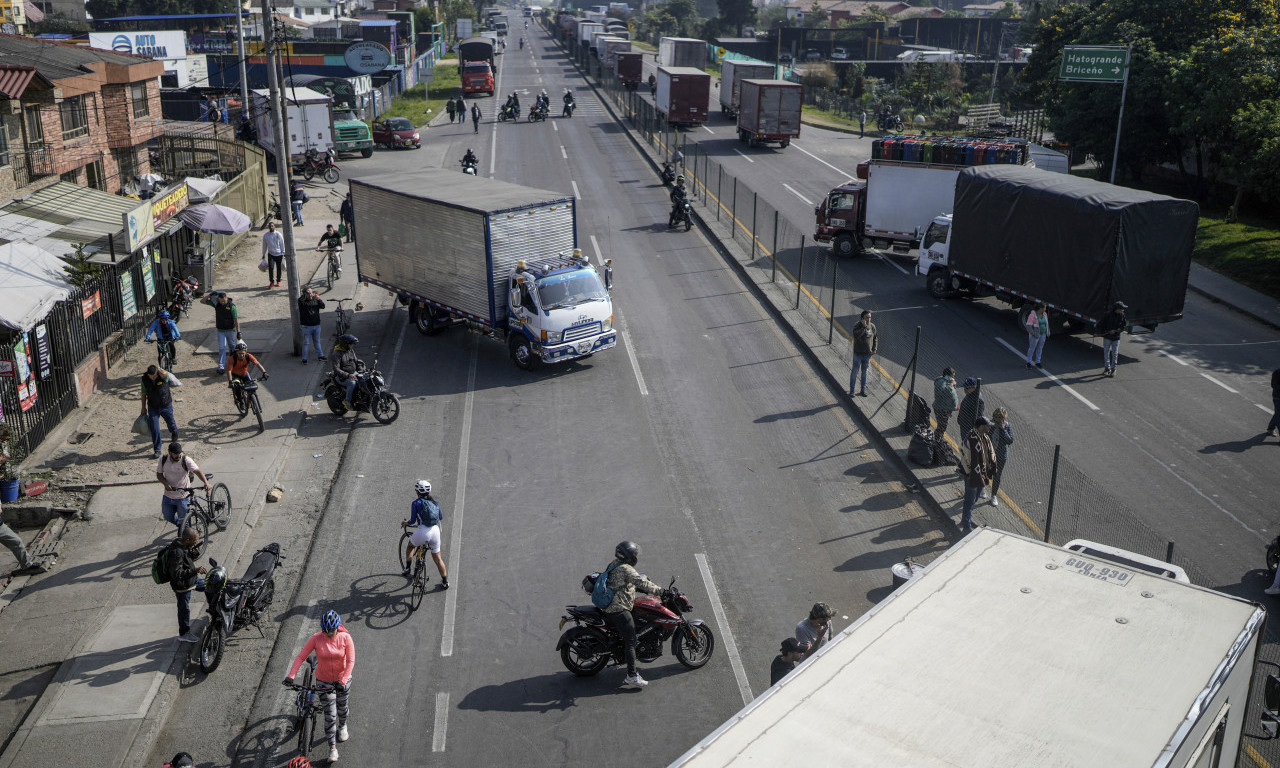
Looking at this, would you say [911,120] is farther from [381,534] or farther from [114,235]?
[381,534]

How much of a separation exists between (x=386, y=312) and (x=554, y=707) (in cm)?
1683

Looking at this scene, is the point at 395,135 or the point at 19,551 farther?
the point at 395,135

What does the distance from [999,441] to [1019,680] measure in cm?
855

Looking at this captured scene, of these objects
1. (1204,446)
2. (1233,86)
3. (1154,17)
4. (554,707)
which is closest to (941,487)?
(1204,446)

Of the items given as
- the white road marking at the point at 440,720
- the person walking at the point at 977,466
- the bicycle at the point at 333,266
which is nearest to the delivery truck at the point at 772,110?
the bicycle at the point at 333,266

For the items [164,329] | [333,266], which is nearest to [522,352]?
[164,329]

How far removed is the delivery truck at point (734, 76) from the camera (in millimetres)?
58444

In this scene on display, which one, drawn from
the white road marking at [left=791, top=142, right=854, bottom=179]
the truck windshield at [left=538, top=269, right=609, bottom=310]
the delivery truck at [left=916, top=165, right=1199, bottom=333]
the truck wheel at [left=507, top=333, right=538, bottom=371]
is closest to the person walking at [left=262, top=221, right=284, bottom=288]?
the truck wheel at [left=507, top=333, right=538, bottom=371]

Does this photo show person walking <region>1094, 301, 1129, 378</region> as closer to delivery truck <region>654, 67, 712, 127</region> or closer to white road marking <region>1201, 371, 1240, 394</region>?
white road marking <region>1201, 371, 1240, 394</region>

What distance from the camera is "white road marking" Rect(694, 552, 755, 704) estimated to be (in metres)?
11.2

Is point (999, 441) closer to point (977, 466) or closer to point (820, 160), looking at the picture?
point (977, 466)

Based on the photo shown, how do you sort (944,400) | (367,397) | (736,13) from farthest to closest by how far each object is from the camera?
(736,13)
(367,397)
(944,400)

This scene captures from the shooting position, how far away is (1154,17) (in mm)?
40500

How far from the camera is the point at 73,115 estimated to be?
29625 millimetres
